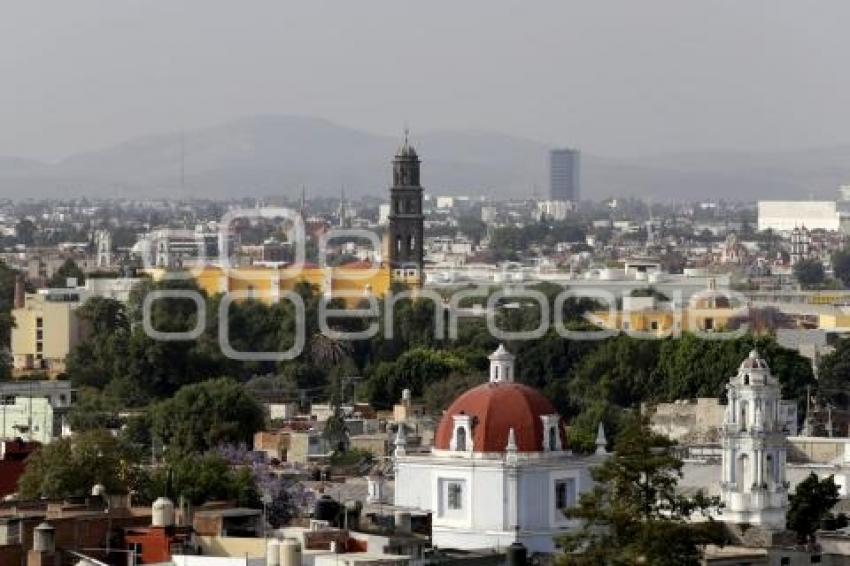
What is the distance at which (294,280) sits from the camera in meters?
117

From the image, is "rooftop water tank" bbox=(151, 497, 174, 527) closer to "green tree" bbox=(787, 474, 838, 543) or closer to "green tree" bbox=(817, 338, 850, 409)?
"green tree" bbox=(787, 474, 838, 543)

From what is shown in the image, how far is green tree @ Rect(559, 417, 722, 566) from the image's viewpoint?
3200 cm

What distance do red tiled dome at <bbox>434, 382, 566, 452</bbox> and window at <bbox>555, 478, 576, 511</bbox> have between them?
453 millimetres

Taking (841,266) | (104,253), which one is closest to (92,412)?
(104,253)

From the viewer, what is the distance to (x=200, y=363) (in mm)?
84750

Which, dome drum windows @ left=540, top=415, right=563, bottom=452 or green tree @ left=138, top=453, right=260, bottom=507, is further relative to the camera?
green tree @ left=138, top=453, right=260, bottom=507

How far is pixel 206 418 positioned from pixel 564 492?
66.1 ft

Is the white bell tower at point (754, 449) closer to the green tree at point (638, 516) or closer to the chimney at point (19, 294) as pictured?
the green tree at point (638, 516)

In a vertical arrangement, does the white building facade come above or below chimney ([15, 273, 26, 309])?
below

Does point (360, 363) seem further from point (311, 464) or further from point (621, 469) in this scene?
point (621, 469)

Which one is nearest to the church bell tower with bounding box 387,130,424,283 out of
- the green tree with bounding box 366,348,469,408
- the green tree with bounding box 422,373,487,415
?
the green tree with bounding box 366,348,469,408

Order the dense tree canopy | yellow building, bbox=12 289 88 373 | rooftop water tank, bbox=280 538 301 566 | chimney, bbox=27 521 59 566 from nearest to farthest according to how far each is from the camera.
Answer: rooftop water tank, bbox=280 538 301 566, chimney, bbox=27 521 59 566, yellow building, bbox=12 289 88 373, the dense tree canopy

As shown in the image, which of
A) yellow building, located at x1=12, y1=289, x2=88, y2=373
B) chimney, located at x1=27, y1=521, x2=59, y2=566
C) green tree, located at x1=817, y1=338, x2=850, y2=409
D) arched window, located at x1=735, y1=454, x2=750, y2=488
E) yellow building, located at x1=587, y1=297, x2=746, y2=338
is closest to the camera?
chimney, located at x1=27, y1=521, x2=59, y2=566

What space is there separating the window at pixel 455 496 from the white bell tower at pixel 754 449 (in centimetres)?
342
